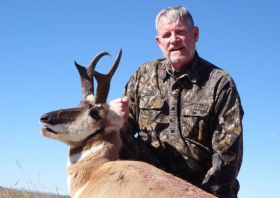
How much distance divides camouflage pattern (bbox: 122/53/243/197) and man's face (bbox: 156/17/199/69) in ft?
0.51

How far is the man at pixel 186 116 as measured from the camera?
28.0 ft

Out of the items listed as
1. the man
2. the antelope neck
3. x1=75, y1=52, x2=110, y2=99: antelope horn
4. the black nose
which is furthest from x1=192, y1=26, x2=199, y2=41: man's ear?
the black nose

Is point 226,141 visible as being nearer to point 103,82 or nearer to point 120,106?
point 120,106

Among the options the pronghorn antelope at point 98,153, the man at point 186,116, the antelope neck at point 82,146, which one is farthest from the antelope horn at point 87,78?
the man at point 186,116

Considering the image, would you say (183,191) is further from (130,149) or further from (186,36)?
(186,36)

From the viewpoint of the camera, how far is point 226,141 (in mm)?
8508

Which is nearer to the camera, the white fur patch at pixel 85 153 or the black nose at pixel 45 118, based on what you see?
Result: the black nose at pixel 45 118

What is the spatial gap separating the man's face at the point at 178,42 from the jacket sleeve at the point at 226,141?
729 mm

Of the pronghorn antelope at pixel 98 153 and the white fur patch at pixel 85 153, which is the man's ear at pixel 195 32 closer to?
the pronghorn antelope at pixel 98 153

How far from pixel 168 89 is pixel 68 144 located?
2.13 meters

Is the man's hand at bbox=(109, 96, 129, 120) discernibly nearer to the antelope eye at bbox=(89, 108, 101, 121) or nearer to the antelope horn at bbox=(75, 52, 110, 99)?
the antelope eye at bbox=(89, 108, 101, 121)

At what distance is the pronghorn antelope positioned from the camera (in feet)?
22.6

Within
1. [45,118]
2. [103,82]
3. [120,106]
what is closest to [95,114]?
[120,106]

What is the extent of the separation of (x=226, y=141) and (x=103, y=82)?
196 cm
